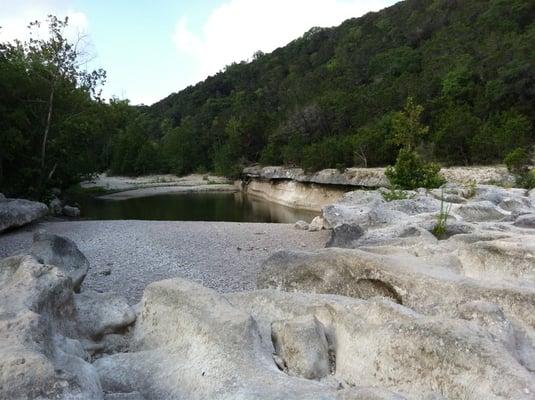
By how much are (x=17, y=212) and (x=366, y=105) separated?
125ft

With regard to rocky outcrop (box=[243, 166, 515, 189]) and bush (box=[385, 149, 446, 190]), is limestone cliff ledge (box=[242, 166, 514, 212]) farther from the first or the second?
bush (box=[385, 149, 446, 190])

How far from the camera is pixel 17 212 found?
13938 millimetres

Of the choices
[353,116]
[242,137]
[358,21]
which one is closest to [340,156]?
[353,116]

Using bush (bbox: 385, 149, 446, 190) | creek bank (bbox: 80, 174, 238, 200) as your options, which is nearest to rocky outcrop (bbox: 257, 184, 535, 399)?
bush (bbox: 385, 149, 446, 190)

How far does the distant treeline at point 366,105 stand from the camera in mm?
28094

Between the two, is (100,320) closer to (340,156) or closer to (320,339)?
(320,339)

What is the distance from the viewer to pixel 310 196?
3412 centimetres

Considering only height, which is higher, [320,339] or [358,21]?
[358,21]

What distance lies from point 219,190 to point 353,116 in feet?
54.9

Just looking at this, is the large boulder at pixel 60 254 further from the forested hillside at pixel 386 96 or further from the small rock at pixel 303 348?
the forested hillside at pixel 386 96

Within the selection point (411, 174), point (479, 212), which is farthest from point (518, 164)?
point (479, 212)

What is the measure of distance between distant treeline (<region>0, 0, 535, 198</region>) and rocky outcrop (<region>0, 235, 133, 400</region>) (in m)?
16.7

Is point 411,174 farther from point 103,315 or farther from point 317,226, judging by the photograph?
point 103,315

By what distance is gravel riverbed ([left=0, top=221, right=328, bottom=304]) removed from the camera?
9273 mm
